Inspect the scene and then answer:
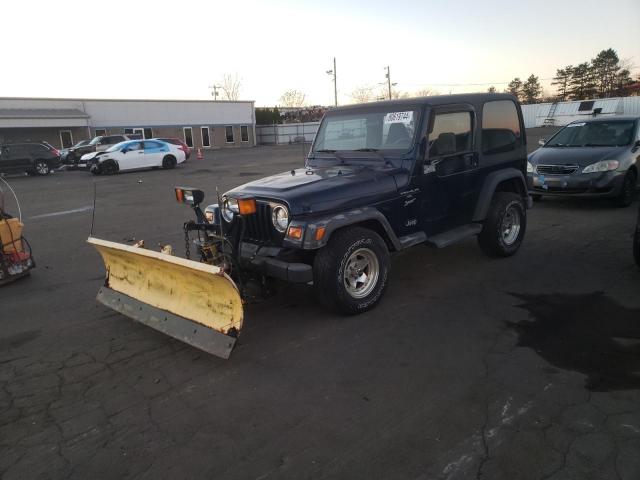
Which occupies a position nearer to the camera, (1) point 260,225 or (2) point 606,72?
(1) point 260,225

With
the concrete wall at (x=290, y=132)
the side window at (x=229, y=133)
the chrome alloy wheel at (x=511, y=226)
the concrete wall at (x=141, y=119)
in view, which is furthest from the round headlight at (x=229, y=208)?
the concrete wall at (x=290, y=132)

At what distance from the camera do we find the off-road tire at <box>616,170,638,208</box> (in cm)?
961

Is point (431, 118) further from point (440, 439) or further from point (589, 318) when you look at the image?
point (440, 439)

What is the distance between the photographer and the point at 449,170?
5.62 metres

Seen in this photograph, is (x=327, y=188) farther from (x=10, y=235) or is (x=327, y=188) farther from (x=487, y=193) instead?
(x=10, y=235)

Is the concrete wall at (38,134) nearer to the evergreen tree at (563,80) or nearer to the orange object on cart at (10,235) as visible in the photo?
the orange object on cart at (10,235)

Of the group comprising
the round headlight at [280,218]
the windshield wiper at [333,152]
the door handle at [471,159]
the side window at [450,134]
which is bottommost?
the round headlight at [280,218]

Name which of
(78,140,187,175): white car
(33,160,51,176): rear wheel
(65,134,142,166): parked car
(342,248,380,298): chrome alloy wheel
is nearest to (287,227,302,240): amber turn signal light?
(342,248,380,298): chrome alloy wheel

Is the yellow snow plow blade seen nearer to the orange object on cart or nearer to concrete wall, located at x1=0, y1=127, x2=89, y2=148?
the orange object on cart

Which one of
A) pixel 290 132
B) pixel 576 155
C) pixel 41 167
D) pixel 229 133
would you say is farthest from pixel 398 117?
pixel 290 132

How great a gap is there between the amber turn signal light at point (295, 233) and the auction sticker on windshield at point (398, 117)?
6.49ft

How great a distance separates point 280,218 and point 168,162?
22.2 meters

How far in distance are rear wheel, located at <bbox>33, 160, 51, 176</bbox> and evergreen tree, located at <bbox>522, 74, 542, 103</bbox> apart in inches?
2859

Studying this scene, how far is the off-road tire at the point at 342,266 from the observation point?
4477 mm
